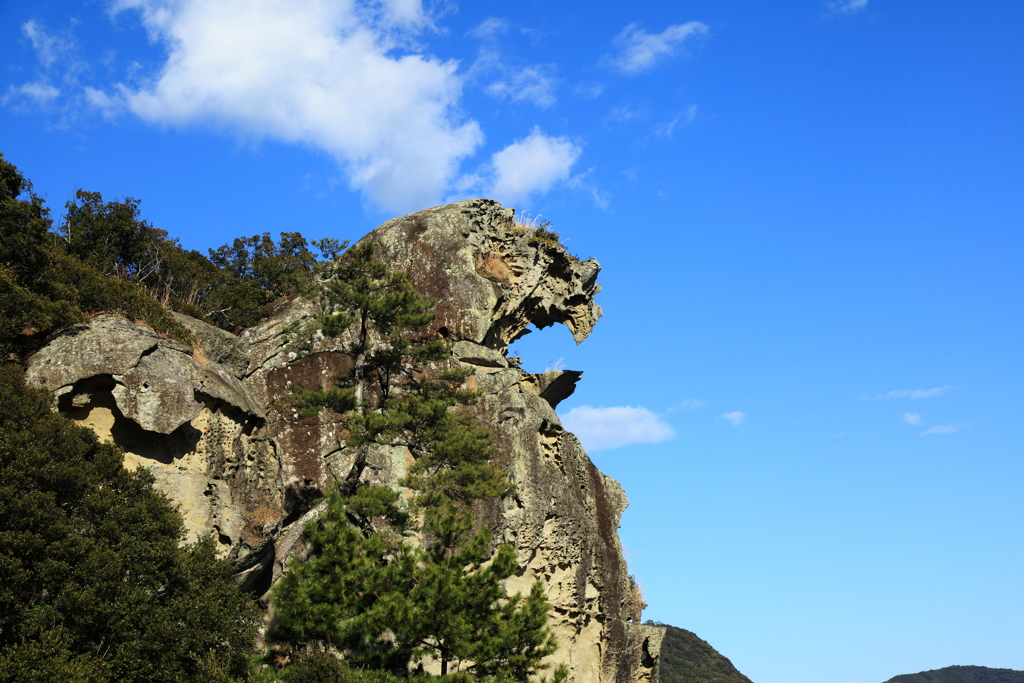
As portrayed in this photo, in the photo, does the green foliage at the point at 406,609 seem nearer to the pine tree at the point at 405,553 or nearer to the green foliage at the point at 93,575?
the pine tree at the point at 405,553

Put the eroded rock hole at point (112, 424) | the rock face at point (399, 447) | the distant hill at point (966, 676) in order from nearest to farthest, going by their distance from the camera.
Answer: the eroded rock hole at point (112, 424)
the rock face at point (399, 447)
the distant hill at point (966, 676)

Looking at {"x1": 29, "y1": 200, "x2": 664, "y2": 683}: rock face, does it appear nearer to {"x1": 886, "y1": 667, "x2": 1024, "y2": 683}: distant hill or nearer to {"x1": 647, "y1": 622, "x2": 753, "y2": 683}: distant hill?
{"x1": 647, "y1": 622, "x2": 753, "y2": 683}: distant hill

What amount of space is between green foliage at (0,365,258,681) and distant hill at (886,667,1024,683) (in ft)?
432

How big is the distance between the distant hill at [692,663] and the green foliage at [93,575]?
7095cm

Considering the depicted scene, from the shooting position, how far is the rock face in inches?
905

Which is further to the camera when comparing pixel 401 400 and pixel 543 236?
pixel 543 236

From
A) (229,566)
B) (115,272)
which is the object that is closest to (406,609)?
(229,566)

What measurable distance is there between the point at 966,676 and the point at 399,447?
132 metres

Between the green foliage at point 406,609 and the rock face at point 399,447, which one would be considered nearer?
the green foliage at point 406,609

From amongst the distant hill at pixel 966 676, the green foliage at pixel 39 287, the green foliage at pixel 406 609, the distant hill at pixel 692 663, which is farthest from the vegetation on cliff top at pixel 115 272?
the distant hill at pixel 966 676

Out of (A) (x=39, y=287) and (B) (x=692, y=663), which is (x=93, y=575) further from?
(B) (x=692, y=663)

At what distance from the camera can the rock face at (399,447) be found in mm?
22984

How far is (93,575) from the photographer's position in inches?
700

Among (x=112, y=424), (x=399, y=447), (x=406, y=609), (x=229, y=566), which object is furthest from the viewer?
(x=399, y=447)
